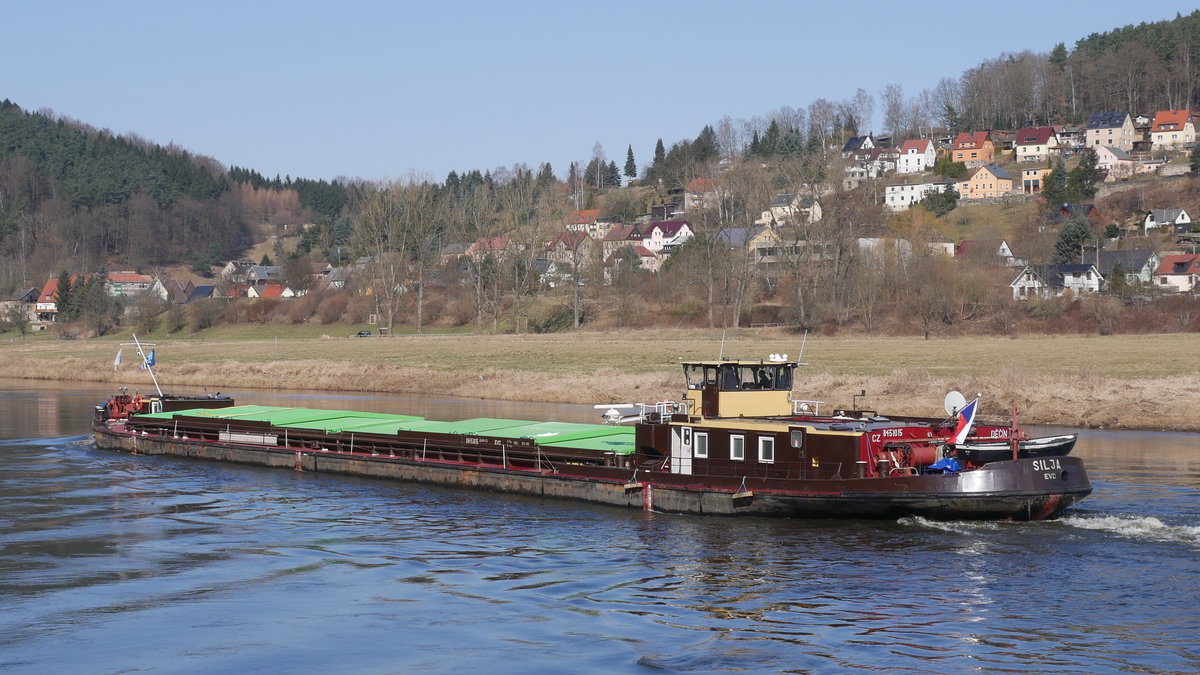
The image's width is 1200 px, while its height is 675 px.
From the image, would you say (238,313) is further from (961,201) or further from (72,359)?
(961,201)

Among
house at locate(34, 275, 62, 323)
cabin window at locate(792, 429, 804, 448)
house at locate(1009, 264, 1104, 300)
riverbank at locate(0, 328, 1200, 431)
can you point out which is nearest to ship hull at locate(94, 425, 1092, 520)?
cabin window at locate(792, 429, 804, 448)

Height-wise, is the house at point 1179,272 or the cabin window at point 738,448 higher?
the house at point 1179,272

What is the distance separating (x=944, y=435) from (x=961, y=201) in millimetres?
158340

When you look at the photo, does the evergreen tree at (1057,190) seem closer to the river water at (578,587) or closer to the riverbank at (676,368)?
the riverbank at (676,368)

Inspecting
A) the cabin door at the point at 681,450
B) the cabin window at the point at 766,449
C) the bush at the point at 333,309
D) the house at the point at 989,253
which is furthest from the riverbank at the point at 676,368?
the house at the point at 989,253

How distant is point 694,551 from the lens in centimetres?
2784

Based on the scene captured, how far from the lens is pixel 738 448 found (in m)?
32.6

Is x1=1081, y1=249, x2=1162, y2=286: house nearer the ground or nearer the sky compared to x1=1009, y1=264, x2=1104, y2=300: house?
nearer the sky

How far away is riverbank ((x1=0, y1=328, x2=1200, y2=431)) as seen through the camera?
52656mm

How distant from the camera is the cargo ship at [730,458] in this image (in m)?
28.6

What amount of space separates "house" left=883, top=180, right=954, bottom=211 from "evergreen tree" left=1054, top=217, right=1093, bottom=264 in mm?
60172

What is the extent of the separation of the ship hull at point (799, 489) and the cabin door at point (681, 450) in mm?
573

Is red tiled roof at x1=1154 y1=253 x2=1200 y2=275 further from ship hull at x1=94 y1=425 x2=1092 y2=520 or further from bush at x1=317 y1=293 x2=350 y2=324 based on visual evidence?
ship hull at x1=94 y1=425 x2=1092 y2=520

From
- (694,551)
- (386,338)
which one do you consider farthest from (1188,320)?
(694,551)
